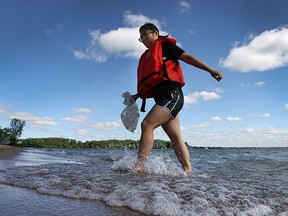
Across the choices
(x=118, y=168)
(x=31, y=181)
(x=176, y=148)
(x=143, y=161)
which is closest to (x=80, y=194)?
(x=31, y=181)

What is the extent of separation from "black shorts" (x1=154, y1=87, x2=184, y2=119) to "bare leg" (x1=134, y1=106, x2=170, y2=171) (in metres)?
0.08

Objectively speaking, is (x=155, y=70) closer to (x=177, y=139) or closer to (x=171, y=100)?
(x=171, y=100)

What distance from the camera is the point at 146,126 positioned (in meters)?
4.16

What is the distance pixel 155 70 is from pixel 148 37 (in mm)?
739

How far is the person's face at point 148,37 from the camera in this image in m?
4.65

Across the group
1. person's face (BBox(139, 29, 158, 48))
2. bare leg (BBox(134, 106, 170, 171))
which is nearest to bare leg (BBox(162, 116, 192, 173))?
bare leg (BBox(134, 106, 170, 171))

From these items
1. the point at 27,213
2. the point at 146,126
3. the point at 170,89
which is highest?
the point at 170,89

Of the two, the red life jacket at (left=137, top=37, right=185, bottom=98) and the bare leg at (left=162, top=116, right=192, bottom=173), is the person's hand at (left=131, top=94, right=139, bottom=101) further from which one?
the bare leg at (left=162, top=116, right=192, bottom=173)

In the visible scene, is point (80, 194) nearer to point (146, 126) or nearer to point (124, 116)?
point (146, 126)

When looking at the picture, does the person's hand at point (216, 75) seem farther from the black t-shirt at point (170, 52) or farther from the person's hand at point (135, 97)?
the person's hand at point (135, 97)

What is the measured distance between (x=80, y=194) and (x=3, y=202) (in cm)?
59

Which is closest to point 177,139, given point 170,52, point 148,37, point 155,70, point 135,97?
point 135,97

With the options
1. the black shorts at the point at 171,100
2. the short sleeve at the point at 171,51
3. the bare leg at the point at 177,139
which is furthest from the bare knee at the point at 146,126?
the short sleeve at the point at 171,51

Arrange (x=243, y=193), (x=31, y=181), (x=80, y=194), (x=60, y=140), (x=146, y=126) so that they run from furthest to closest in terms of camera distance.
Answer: (x=60, y=140), (x=146, y=126), (x=31, y=181), (x=243, y=193), (x=80, y=194)
